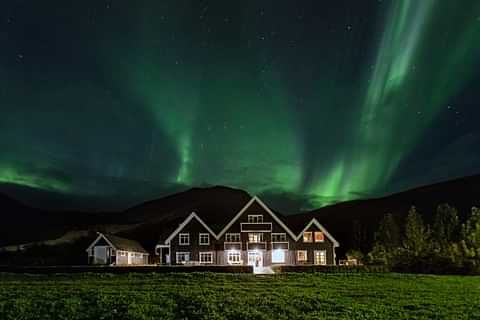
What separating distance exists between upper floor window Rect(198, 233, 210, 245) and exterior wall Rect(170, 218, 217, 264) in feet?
0.82

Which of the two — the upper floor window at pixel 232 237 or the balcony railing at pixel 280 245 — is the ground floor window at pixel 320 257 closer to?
the balcony railing at pixel 280 245

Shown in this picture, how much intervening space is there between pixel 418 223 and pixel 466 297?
3974cm

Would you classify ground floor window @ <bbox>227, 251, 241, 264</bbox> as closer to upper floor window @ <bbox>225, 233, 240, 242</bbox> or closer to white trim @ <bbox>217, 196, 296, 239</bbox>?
upper floor window @ <bbox>225, 233, 240, 242</bbox>

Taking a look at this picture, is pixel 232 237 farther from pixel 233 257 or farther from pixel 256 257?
pixel 256 257

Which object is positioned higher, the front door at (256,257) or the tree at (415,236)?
the tree at (415,236)

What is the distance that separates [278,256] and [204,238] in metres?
9.07

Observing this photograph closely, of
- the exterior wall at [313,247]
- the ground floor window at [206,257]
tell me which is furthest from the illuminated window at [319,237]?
the ground floor window at [206,257]

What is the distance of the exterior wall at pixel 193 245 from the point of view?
6806 centimetres

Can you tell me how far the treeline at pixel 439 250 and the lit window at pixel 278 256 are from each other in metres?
9.01

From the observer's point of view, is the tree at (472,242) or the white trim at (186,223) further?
the white trim at (186,223)

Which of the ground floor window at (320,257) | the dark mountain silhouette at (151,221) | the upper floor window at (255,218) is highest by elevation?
the dark mountain silhouette at (151,221)

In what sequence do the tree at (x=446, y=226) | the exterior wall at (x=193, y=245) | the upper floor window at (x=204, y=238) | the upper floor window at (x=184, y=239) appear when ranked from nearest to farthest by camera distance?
the tree at (x=446, y=226) < the exterior wall at (x=193, y=245) < the upper floor window at (x=204, y=238) < the upper floor window at (x=184, y=239)

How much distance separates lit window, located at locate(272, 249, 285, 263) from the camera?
222ft

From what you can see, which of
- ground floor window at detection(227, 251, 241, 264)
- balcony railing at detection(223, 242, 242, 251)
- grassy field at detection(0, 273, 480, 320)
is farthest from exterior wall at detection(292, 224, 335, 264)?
grassy field at detection(0, 273, 480, 320)
